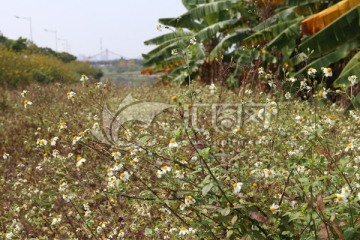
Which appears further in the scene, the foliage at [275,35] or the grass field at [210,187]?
the foliage at [275,35]

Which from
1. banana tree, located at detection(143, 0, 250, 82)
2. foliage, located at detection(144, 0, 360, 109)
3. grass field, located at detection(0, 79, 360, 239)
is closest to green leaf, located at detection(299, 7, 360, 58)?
foliage, located at detection(144, 0, 360, 109)

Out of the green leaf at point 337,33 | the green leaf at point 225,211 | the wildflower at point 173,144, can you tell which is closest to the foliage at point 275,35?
the green leaf at point 337,33

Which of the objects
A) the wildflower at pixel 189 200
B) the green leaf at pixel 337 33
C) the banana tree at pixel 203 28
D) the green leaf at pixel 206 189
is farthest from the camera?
the banana tree at pixel 203 28

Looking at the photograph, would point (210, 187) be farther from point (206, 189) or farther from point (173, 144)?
point (173, 144)

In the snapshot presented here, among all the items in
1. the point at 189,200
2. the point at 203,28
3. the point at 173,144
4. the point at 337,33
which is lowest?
the point at 189,200

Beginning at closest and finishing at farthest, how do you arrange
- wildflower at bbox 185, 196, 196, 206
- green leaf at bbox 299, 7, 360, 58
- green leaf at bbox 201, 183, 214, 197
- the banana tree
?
green leaf at bbox 201, 183, 214, 197 < wildflower at bbox 185, 196, 196, 206 < green leaf at bbox 299, 7, 360, 58 < the banana tree

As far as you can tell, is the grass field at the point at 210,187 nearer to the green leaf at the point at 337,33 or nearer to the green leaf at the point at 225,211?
the green leaf at the point at 225,211

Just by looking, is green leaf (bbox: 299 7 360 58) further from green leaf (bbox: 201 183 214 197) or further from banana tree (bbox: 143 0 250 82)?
green leaf (bbox: 201 183 214 197)

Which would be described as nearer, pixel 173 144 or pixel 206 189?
pixel 206 189

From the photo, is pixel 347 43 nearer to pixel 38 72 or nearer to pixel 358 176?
pixel 358 176

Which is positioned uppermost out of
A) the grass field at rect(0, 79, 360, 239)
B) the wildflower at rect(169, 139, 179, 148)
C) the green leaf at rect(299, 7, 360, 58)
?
the green leaf at rect(299, 7, 360, 58)

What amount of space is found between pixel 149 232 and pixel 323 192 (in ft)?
3.39

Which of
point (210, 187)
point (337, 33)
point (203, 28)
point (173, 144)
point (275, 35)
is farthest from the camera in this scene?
point (203, 28)

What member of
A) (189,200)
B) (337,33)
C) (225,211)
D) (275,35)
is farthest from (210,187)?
(275,35)
